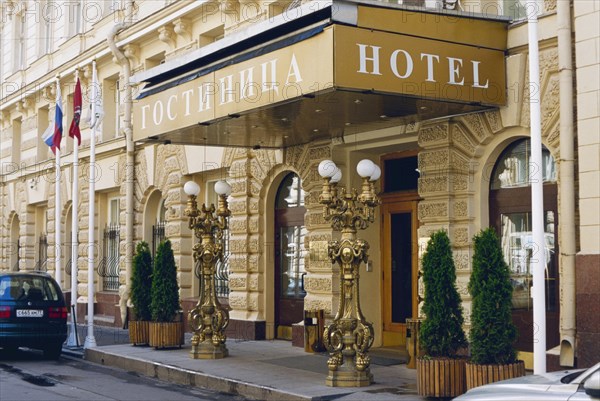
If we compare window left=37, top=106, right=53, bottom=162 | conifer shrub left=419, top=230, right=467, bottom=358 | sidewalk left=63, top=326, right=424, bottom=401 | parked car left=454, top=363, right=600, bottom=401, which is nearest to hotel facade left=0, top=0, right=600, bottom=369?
sidewalk left=63, top=326, right=424, bottom=401

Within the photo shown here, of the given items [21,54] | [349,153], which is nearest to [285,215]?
[349,153]

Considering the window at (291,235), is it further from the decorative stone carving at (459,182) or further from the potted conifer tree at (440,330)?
the potted conifer tree at (440,330)

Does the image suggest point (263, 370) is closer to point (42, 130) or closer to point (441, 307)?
point (441, 307)

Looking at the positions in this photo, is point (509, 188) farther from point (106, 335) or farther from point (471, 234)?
point (106, 335)

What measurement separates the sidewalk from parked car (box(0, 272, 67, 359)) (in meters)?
0.76

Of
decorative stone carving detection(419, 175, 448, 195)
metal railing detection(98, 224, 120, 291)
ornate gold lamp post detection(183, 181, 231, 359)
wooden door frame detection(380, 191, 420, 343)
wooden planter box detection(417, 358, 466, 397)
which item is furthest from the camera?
metal railing detection(98, 224, 120, 291)

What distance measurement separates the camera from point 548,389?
591 cm

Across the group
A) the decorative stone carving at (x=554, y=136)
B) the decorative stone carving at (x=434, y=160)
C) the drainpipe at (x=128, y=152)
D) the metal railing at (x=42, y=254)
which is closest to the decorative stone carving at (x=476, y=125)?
the decorative stone carving at (x=434, y=160)

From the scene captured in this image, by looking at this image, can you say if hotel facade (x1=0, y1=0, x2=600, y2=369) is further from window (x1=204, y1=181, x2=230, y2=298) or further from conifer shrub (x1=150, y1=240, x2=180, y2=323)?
conifer shrub (x1=150, y1=240, x2=180, y2=323)

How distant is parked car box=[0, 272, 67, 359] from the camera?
1591 cm

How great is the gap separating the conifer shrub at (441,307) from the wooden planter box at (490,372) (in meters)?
0.66

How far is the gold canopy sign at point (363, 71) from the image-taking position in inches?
435

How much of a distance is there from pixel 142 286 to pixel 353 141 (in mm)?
4818

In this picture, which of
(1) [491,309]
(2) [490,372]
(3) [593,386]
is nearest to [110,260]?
(1) [491,309]
